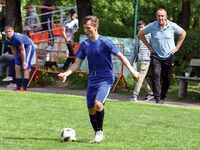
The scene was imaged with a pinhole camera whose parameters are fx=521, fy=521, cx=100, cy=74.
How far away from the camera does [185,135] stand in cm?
775

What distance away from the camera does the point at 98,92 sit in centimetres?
691

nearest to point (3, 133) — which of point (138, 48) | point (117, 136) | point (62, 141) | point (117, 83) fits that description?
point (62, 141)

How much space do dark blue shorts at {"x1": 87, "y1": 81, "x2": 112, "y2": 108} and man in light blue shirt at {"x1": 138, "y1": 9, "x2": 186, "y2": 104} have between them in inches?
183

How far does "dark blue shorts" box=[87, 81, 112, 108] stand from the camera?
689cm

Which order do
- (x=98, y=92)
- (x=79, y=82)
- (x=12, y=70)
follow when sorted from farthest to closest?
(x=79, y=82) → (x=12, y=70) → (x=98, y=92)

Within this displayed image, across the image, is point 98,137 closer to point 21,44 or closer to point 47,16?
point 21,44

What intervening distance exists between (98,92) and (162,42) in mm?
4834

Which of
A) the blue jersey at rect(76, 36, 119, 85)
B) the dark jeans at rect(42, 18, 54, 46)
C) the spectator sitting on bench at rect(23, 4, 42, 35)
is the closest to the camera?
the blue jersey at rect(76, 36, 119, 85)

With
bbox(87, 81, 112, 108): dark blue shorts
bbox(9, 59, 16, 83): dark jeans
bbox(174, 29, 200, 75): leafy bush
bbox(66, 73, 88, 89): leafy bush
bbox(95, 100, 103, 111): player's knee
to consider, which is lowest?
bbox(66, 73, 88, 89): leafy bush

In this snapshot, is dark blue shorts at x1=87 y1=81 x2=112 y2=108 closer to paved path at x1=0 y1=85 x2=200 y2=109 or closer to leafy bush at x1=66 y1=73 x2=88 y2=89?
paved path at x1=0 y1=85 x2=200 y2=109

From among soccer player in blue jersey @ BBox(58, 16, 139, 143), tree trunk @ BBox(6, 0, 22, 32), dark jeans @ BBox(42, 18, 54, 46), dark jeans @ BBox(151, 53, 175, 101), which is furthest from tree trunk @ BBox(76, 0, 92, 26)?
soccer player in blue jersey @ BBox(58, 16, 139, 143)

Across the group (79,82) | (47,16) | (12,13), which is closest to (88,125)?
(79,82)

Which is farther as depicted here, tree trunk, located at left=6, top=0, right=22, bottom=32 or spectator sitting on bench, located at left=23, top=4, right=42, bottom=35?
spectator sitting on bench, located at left=23, top=4, right=42, bottom=35

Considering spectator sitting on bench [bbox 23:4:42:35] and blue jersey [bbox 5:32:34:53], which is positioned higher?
blue jersey [bbox 5:32:34:53]
